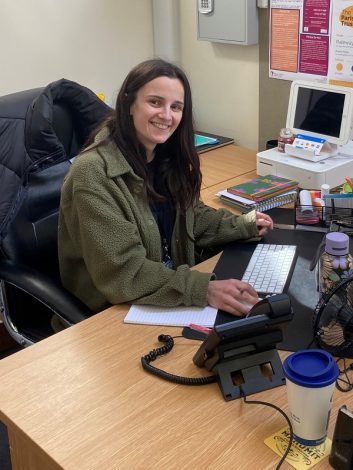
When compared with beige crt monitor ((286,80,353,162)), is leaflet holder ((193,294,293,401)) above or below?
below

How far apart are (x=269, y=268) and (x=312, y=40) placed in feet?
3.86

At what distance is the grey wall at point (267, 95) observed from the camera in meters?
2.53

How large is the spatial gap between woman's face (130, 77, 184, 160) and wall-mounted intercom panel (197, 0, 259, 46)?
1008 millimetres

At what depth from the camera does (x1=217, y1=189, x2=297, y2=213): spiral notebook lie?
2.01 metres

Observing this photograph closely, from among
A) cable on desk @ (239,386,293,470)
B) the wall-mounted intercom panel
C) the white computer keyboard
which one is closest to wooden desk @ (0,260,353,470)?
cable on desk @ (239,386,293,470)

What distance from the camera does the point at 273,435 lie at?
1044mm

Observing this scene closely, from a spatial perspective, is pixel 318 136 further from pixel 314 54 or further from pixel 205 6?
pixel 205 6

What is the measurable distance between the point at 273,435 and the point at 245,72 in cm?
199

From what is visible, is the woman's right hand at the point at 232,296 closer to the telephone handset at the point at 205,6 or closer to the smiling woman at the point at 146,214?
the smiling woman at the point at 146,214

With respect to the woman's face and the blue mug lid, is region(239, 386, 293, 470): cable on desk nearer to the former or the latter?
the blue mug lid

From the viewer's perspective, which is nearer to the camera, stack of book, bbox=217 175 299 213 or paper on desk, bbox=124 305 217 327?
paper on desk, bbox=124 305 217 327

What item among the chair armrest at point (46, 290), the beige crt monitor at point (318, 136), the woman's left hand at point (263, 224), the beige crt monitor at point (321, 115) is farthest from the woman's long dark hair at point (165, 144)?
the beige crt monitor at point (321, 115)

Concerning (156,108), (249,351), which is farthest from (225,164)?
(249,351)

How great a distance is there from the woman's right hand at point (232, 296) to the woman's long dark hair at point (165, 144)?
14.8 inches
